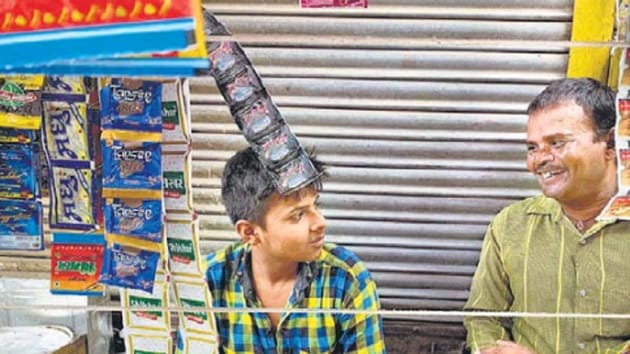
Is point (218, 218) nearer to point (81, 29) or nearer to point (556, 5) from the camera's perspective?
point (556, 5)

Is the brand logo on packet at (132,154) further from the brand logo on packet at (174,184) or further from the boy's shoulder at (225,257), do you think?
the boy's shoulder at (225,257)

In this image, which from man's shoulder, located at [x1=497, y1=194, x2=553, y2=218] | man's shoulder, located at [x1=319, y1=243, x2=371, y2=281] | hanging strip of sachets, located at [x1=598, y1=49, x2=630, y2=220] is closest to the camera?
hanging strip of sachets, located at [x1=598, y1=49, x2=630, y2=220]

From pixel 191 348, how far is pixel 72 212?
37 cm

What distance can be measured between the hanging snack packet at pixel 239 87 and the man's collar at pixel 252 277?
59 centimetres

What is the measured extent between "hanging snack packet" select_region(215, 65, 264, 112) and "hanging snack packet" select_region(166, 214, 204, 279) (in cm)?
24

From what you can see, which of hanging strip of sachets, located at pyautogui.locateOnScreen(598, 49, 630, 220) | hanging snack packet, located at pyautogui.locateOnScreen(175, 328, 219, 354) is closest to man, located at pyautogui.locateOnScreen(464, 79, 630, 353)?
hanging strip of sachets, located at pyautogui.locateOnScreen(598, 49, 630, 220)

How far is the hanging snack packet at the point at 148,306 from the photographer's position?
135 centimetres

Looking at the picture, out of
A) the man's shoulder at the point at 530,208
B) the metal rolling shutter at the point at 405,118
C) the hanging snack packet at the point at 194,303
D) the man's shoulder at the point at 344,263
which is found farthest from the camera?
the metal rolling shutter at the point at 405,118

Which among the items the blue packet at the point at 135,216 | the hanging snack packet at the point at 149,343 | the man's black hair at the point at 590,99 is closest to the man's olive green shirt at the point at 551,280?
the man's black hair at the point at 590,99

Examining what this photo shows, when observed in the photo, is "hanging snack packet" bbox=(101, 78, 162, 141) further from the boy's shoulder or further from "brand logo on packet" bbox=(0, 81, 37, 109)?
the boy's shoulder

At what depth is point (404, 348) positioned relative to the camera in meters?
2.40

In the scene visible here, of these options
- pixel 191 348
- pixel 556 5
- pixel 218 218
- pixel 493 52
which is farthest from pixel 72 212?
pixel 556 5

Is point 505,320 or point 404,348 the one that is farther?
point 404,348

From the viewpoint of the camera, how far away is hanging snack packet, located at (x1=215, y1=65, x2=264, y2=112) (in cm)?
123
